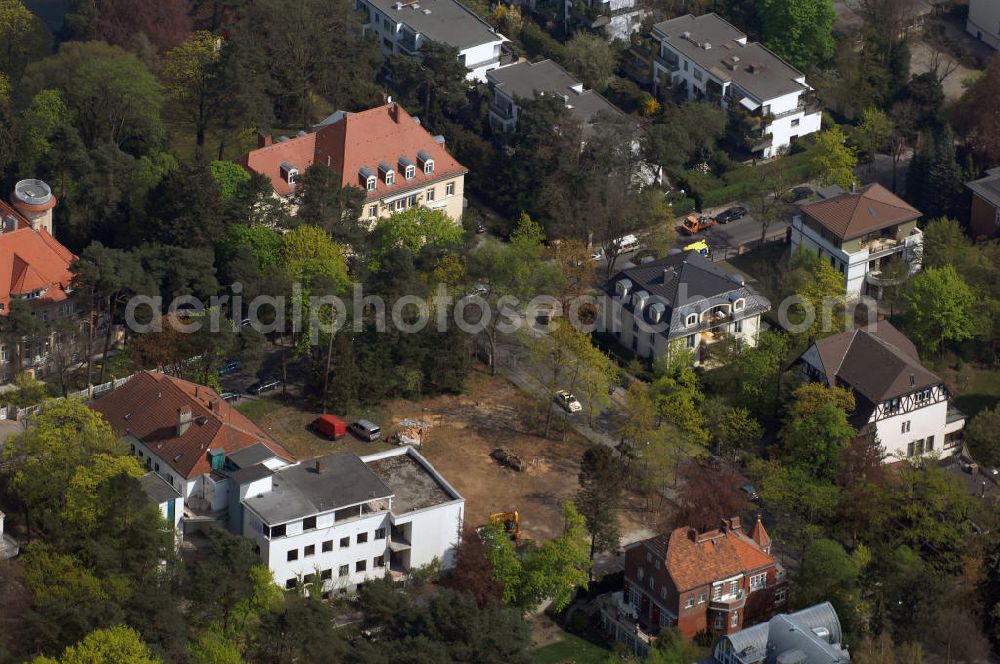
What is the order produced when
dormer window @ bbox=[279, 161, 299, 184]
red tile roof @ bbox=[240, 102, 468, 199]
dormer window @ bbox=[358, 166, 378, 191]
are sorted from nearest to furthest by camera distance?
1. dormer window @ bbox=[279, 161, 299, 184]
2. red tile roof @ bbox=[240, 102, 468, 199]
3. dormer window @ bbox=[358, 166, 378, 191]

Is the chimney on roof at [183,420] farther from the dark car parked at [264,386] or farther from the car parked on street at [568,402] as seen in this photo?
the car parked on street at [568,402]

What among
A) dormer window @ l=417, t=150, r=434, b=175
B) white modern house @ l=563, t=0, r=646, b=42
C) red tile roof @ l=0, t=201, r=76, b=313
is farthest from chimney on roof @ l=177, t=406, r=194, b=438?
white modern house @ l=563, t=0, r=646, b=42

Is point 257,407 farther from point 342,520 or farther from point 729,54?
point 729,54

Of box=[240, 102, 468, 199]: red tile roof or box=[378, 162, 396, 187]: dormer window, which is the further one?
box=[378, 162, 396, 187]: dormer window

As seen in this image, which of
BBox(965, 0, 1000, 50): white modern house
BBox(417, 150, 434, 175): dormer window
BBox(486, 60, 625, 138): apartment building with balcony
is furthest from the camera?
BBox(965, 0, 1000, 50): white modern house

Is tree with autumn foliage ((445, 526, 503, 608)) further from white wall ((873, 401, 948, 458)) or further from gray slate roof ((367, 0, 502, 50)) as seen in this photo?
gray slate roof ((367, 0, 502, 50))
